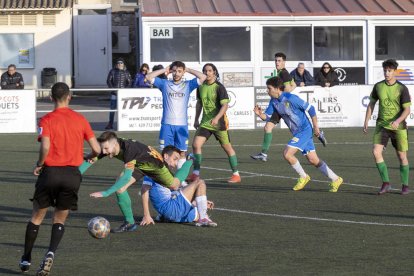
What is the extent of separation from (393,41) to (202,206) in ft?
78.2

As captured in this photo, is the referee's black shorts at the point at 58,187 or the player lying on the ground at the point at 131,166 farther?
the player lying on the ground at the point at 131,166

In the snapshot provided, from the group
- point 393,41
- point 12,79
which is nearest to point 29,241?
point 12,79

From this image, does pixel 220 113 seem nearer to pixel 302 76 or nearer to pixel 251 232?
pixel 251 232

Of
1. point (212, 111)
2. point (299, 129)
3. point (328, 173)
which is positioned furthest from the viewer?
point (212, 111)

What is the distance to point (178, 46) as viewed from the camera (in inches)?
1377

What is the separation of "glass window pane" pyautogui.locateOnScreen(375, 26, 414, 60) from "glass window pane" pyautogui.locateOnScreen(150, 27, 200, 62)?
19.3 ft

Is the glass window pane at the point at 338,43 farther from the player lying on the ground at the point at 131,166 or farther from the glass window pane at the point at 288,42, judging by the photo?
the player lying on the ground at the point at 131,166

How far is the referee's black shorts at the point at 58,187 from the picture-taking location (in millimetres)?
10195

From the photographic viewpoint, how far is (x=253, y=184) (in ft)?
58.2

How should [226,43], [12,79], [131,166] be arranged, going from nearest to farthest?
[131,166] < [12,79] < [226,43]

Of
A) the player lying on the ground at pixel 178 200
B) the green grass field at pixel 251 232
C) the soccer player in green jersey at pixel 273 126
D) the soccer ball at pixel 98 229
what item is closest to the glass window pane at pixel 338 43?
the soccer player in green jersey at pixel 273 126

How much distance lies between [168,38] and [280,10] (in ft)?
12.2

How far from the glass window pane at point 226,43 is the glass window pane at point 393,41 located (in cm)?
425

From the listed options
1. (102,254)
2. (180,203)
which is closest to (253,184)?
(180,203)
